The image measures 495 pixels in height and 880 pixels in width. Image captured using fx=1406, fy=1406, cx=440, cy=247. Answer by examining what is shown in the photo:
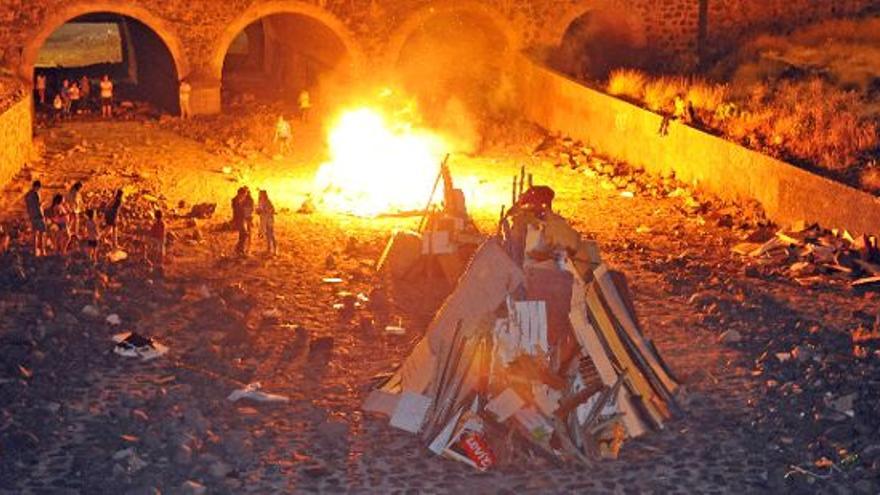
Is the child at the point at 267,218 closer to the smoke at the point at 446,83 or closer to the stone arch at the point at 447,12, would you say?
the smoke at the point at 446,83

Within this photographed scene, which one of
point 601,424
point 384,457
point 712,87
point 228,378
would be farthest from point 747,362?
point 712,87

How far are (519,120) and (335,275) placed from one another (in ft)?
39.6

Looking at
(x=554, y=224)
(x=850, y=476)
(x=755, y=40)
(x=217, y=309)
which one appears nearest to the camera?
(x=850, y=476)

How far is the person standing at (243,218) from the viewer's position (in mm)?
18250

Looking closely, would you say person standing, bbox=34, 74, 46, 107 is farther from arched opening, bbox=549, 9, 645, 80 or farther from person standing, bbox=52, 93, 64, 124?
arched opening, bbox=549, 9, 645, 80

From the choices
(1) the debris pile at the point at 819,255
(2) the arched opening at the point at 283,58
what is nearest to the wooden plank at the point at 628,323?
(1) the debris pile at the point at 819,255

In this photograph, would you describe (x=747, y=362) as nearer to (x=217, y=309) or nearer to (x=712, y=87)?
(x=217, y=309)

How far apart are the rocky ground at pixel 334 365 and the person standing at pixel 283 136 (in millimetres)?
3821

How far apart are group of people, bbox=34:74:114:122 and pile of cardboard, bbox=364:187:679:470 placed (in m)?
17.6

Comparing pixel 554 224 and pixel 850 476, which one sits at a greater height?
pixel 554 224

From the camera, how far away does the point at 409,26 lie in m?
31.3

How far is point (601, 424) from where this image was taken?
39.8 ft

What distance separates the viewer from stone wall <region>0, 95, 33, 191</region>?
22.1 m

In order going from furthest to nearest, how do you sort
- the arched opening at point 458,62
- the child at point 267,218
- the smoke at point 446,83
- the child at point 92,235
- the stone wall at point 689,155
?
the arched opening at point 458,62 → the smoke at point 446,83 → the stone wall at point 689,155 → the child at point 267,218 → the child at point 92,235
